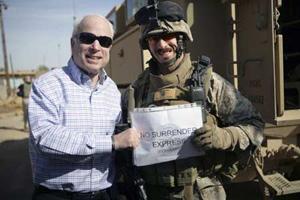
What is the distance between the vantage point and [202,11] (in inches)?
157

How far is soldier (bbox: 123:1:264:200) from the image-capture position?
2367 millimetres

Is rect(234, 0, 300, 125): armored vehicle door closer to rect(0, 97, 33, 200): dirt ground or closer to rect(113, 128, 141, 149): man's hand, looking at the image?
rect(113, 128, 141, 149): man's hand

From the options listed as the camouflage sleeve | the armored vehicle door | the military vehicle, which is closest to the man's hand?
the camouflage sleeve

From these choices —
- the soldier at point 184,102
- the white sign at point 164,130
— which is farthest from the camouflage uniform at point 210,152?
the white sign at point 164,130

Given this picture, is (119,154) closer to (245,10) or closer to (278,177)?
(278,177)

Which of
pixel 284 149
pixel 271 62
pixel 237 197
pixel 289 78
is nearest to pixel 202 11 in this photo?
pixel 271 62

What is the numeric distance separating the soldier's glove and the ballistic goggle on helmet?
23.6 inches

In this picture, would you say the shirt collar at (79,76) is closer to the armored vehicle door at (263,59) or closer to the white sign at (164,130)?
the white sign at (164,130)

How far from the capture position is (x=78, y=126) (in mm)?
2090

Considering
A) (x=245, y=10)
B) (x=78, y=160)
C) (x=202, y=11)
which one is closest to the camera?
(x=78, y=160)

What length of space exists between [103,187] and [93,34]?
0.81 meters

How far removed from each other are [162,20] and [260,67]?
1.30m

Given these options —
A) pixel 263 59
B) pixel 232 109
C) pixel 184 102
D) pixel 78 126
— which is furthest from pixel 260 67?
pixel 78 126

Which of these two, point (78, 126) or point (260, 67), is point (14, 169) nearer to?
point (260, 67)
